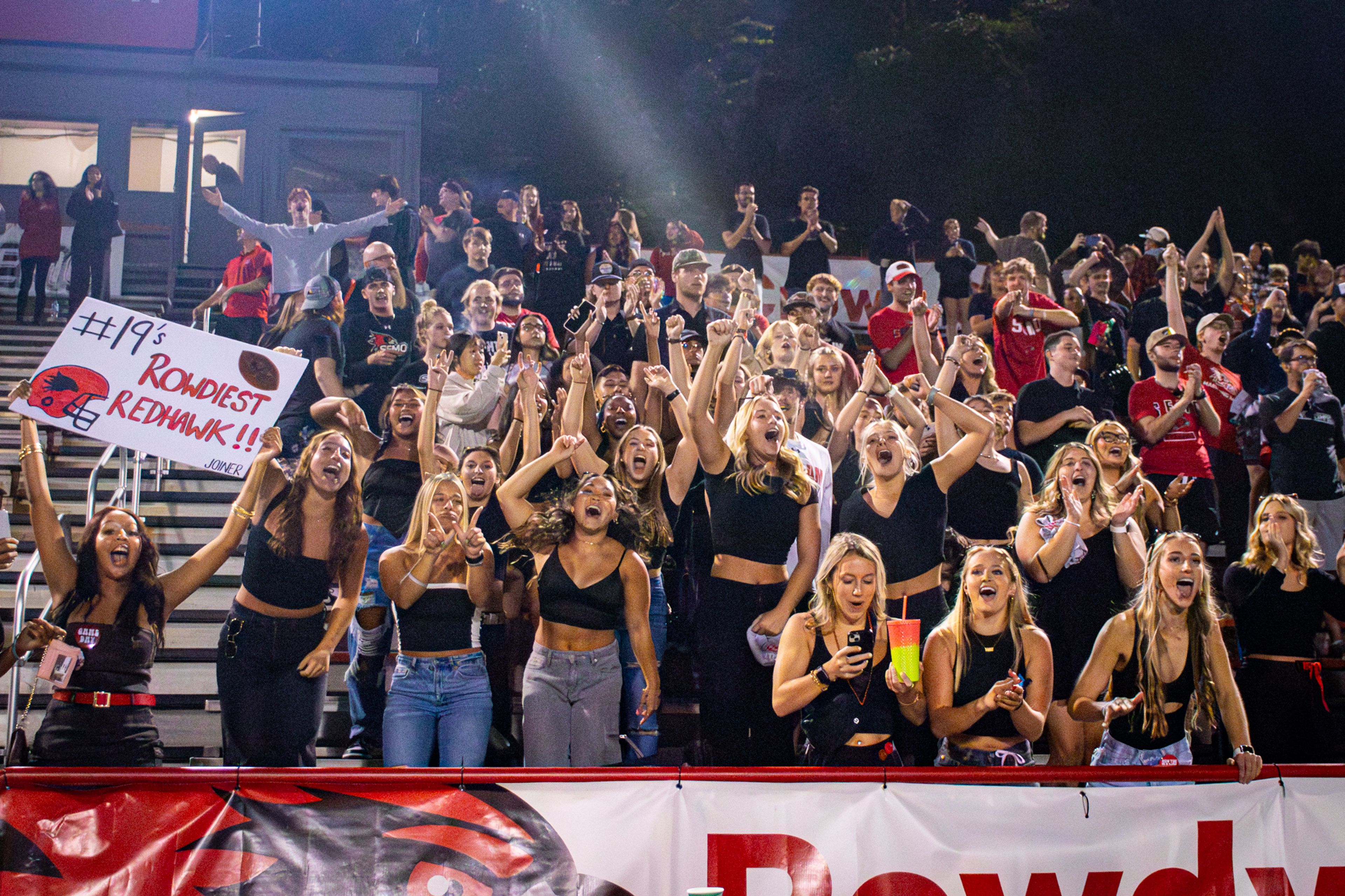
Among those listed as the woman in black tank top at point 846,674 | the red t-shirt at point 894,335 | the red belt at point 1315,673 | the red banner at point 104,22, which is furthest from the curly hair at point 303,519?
the red banner at point 104,22

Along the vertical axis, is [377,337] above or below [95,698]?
above

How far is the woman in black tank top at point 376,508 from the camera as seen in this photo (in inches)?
235

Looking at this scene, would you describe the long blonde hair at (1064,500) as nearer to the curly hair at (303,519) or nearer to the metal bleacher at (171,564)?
the curly hair at (303,519)

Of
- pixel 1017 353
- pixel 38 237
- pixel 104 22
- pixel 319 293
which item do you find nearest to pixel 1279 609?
pixel 1017 353

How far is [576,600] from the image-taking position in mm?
5523

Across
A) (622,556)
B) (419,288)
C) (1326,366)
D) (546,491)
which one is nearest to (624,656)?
(622,556)

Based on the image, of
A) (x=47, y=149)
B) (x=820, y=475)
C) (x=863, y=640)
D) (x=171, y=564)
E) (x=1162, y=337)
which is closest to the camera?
(x=863, y=640)

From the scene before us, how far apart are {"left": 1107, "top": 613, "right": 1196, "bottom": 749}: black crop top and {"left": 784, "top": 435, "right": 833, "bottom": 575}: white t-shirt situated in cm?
157

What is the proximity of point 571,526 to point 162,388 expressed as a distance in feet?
6.95

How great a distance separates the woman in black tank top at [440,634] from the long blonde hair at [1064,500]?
8.82ft

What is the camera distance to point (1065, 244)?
2508 cm

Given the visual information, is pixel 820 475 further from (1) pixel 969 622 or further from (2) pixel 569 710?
(2) pixel 569 710

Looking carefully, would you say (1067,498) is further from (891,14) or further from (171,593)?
(891,14)

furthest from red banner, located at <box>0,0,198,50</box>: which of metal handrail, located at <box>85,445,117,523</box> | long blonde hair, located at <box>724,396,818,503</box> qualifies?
long blonde hair, located at <box>724,396,818,503</box>
